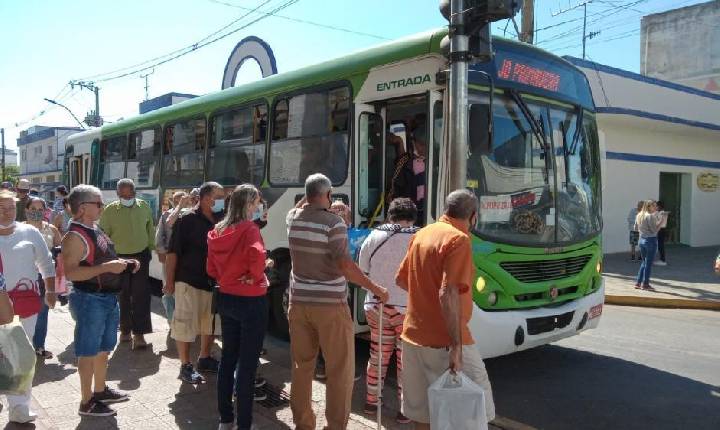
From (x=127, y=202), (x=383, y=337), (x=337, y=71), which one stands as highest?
(x=337, y=71)

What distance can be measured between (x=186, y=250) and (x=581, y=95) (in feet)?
14.3

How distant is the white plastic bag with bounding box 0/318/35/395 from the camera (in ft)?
11.4

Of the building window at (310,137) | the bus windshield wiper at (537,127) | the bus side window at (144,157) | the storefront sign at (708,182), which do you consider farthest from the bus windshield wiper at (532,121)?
the storefront sign at (708,182)

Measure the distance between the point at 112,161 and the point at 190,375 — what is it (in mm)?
7404

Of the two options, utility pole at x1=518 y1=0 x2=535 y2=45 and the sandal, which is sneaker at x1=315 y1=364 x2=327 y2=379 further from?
Result: utility pole at x1=518 y1=0 x2=535 y2=45

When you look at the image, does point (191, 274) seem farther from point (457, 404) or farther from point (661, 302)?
point (661, 302)

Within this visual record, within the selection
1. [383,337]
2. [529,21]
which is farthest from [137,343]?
[529,21]

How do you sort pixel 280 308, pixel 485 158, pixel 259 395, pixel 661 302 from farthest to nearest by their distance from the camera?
pixel 661 302, pixel 280 308, pixel 485 158, pixel 259 395

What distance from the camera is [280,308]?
6871 mm

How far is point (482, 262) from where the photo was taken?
4.98m

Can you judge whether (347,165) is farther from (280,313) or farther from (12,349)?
(12,349)

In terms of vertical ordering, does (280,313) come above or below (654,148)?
below

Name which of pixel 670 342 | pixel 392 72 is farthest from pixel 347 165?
pixel 670 342

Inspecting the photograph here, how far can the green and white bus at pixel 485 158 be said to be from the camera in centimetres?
508
